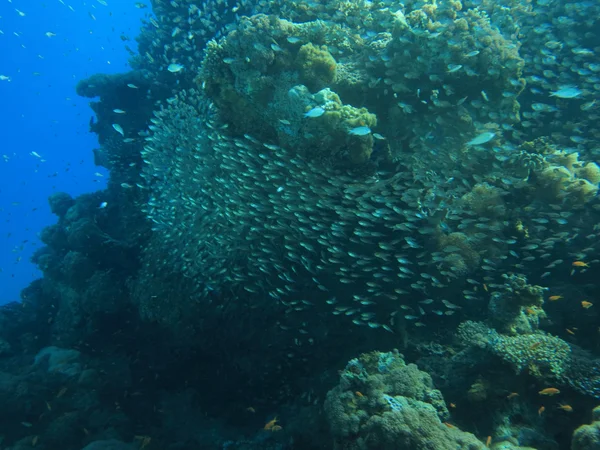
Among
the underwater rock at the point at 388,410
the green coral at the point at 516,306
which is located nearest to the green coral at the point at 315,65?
the green coral at the point at 516,306

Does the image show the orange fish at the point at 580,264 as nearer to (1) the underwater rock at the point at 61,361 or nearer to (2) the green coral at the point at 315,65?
(2) the green coral at the point at 315,65

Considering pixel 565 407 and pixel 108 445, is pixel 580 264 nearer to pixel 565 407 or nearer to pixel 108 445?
pixel 565 407

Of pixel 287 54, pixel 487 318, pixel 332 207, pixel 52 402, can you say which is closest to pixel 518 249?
pixel 487 318

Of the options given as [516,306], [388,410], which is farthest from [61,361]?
[516,306]

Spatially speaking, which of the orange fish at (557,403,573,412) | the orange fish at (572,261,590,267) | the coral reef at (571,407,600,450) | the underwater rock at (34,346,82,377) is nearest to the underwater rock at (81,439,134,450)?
the underwater rock at (34,346,82,377)

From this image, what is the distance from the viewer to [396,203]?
8.48 m

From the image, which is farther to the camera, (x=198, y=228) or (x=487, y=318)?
(x=198, y=228)

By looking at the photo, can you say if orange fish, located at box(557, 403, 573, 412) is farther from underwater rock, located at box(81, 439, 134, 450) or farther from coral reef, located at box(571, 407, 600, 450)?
underwater rock, located at box(81, 439, 134, 450)

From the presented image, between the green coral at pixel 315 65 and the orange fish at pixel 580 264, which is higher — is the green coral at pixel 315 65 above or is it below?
above

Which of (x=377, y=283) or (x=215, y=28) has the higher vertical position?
(x=215, y=28)

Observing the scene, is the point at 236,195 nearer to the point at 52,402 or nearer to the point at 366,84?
the point at 366,84

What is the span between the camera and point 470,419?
21.0 ft

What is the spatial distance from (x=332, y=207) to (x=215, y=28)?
12730 millimetres

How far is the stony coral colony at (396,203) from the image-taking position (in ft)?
25.4
